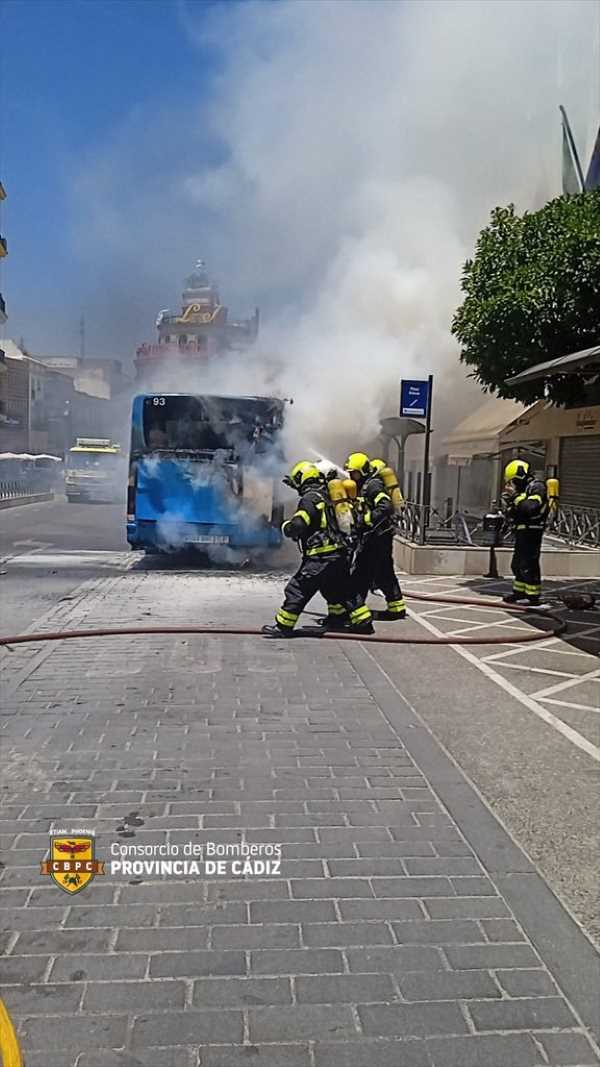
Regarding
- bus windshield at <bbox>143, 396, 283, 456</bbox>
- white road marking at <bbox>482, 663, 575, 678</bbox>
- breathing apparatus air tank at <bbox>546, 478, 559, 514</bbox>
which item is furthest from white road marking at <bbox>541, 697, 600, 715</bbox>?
bus windshield at <bbox>143, 396, 283, 456</bbox>

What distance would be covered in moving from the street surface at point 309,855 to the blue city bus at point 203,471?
506 centimetres

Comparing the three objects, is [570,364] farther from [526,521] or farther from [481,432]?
[481,432]

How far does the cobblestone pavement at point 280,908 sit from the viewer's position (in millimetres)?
2434

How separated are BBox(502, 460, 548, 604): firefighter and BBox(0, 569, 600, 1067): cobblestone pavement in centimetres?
431

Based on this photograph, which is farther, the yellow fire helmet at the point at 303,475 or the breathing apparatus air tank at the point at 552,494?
the breathing apparatus air tank at the point at 552,494

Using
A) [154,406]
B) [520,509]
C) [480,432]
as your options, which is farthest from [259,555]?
[480,432]

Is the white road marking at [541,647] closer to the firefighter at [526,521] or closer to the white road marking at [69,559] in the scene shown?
the firefighter at [526,521]

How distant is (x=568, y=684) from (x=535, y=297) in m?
5.53

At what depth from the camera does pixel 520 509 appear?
364 inches

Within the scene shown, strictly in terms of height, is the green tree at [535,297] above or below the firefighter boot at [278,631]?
above

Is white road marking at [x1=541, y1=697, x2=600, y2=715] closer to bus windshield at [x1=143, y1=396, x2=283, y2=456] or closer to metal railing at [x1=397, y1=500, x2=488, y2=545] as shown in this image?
metal railing at [x1=397, y1=500, x2=488, y2=545]

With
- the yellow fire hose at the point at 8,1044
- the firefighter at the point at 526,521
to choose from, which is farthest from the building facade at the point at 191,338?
Answer: the yellow fire hose at the point at 8,1044

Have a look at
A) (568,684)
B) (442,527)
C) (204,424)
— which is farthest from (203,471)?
(568,684)

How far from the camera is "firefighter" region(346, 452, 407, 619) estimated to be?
27.8 feet
